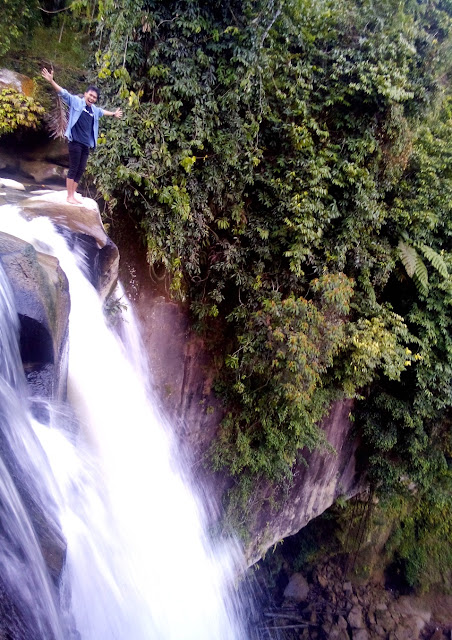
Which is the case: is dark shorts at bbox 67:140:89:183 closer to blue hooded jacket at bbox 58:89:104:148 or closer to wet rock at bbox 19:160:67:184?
blue hooded jacket at bbox 58:89:104:148

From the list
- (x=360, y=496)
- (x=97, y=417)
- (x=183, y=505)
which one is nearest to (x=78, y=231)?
(x=97, y=417)

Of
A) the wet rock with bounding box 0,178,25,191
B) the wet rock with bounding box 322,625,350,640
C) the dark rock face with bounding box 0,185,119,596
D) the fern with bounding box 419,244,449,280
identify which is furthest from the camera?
the wet rock with bounding box 322,625,350,640

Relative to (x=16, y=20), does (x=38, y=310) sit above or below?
below

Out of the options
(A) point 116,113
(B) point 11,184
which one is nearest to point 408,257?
(A) point 116,113

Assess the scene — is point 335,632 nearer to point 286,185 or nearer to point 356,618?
point 356,618

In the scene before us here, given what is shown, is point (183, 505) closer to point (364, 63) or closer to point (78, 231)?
point (78, 231)

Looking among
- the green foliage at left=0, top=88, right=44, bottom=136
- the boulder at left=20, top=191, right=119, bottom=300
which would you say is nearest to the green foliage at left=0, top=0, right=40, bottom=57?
the green foliage at left=0, top=88, right=44, bottom=136

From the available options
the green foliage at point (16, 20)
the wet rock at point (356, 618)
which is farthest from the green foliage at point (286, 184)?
the wet rock at point (356, 618)
